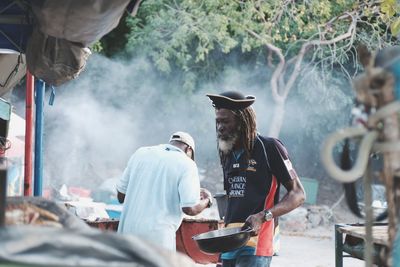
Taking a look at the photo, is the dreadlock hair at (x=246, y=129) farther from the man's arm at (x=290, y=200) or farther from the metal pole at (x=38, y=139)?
the metal pole at (x=38, y=139)

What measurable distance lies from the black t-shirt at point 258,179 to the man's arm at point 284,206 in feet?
0.29

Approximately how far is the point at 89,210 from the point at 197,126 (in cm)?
1241

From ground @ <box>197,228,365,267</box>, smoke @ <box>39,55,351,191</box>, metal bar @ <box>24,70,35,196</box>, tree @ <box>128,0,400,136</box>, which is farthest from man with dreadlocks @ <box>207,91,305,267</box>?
smoke @ <box>39,55,351,191</box>

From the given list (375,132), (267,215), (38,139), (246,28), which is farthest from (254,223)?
(246,28)

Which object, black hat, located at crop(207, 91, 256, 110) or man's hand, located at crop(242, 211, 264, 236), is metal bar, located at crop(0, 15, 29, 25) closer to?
black hat, located at crop(207, 91, 256, 110)

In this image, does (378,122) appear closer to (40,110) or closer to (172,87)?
(40,110)

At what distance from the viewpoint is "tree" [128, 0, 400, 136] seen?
53.8 feet

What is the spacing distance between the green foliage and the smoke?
2.55 ft

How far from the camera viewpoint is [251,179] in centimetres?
549

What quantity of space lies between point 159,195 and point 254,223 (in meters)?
0.88

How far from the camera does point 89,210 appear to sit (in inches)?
306

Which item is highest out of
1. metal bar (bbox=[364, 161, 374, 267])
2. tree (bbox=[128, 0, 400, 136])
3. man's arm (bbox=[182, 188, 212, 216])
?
tree (bbox=[128, 0, 400, 136])

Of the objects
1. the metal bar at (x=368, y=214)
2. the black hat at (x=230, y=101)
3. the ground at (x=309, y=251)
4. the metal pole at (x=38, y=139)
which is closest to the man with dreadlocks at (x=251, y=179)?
the black hat at (x=230, y=101)

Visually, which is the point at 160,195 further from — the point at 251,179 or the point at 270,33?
the point at 270,33
